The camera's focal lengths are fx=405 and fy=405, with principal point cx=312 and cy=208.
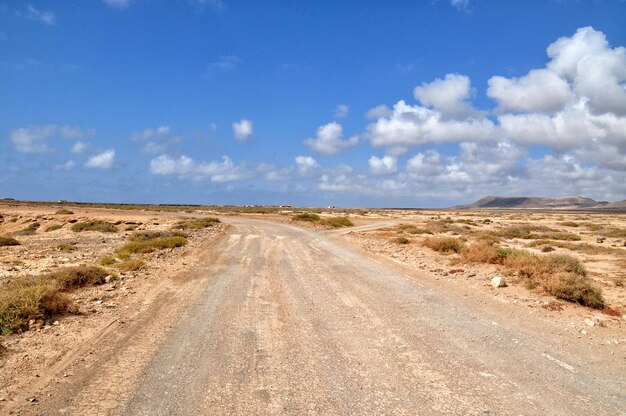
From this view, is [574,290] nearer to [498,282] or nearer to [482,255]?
[498,282]

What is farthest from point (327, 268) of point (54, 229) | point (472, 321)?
point (54, 229)

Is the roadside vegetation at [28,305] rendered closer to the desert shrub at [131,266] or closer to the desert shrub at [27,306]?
the desert shrub at [27,306]

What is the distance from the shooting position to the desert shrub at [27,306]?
849 cm

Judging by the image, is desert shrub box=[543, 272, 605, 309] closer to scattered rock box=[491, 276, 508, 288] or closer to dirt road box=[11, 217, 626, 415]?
scattered rock box=[491, 276, 508, 288]

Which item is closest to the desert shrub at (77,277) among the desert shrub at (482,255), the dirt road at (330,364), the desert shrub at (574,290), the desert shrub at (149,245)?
the dirt road at (330,364)

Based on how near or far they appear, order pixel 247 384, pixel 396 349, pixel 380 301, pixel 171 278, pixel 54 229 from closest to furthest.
Answer: pixel 247 384 < pixel 396 349 < pixel 380 301 < pixel 171 278 < pixel 54 229

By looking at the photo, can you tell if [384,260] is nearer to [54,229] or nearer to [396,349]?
[396,349]

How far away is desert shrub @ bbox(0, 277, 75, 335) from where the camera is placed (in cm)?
849

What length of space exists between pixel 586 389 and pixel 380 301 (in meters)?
5.71

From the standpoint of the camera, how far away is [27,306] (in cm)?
905

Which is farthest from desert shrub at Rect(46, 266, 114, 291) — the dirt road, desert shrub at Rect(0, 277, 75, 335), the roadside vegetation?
the dirt road

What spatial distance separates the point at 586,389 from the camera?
608 cm

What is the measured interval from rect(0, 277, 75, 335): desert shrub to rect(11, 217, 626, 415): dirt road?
6.77 feet

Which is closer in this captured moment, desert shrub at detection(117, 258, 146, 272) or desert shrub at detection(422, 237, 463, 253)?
desert shrub at detection(117, 258, 146, 272)
